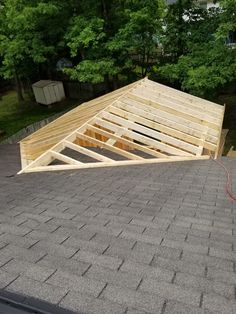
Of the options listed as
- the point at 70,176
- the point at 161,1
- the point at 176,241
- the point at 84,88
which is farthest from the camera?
the point at 84,88

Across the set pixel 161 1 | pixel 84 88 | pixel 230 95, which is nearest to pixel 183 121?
pixel 161 1

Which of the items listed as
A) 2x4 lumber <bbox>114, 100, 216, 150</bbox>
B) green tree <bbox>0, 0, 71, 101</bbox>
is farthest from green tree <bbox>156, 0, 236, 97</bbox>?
green tree <bbox>0, 0, 71, 101</bbox>

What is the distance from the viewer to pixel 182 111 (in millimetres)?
11586

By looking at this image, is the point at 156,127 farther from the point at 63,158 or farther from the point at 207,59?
the point at 207,59

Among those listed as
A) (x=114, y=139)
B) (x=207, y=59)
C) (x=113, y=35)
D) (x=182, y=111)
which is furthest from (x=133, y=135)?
(x=113, y=35)

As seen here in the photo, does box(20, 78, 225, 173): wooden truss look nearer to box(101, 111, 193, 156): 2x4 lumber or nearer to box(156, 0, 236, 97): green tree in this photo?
box(101, 111, 193, 156): 2x4 lumber

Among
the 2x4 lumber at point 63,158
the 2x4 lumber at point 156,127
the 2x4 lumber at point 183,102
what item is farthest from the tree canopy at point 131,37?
the 2x4 lumber at point 63,158

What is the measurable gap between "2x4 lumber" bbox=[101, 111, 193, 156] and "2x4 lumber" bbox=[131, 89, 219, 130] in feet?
6.79

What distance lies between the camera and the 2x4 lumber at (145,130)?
9.12 m

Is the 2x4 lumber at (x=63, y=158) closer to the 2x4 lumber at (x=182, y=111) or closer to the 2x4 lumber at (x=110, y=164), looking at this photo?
the 2x4 lumber at (x=110, y=164)

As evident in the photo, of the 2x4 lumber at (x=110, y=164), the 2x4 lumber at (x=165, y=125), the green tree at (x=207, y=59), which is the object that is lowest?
the 2x4 lumber at (x=110, y=164)

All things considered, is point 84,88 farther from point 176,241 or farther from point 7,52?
point 176,241

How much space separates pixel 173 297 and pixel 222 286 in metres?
0.58

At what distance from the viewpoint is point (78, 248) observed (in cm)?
379
